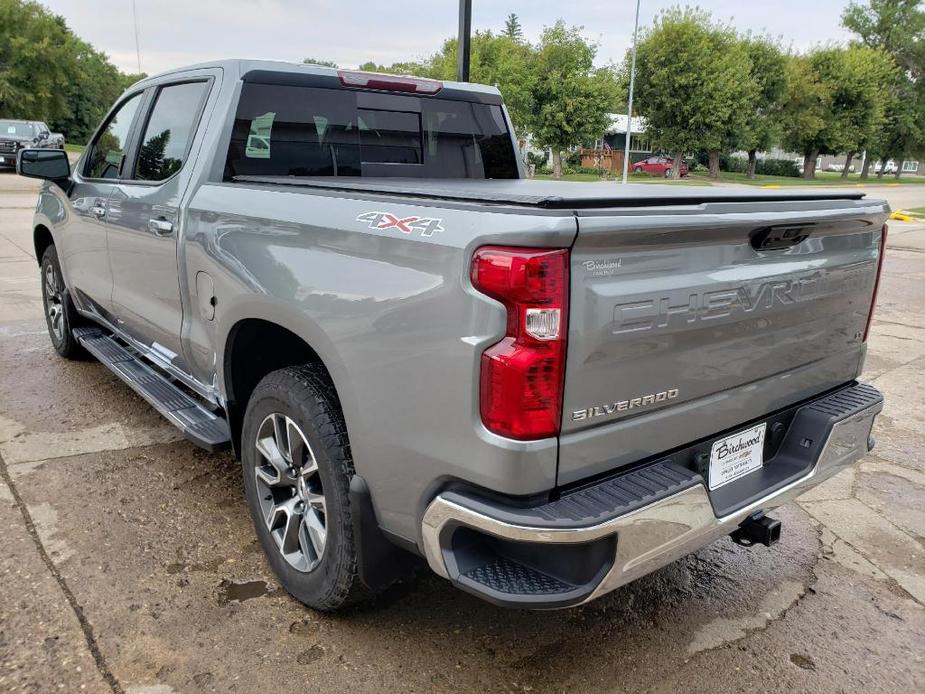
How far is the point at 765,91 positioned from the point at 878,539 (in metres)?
49.8

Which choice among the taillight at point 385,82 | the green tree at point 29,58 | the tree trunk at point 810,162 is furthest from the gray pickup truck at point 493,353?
the tree trunk at point 810,162

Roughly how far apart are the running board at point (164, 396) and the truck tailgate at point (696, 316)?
5.81ft

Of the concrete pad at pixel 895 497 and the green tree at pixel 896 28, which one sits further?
the green tree at pixel 896 28

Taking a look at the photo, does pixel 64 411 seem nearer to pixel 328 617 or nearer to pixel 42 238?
pixel 42 238

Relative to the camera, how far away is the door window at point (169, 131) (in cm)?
346

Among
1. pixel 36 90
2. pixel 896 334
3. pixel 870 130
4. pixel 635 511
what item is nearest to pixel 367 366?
pixel 635 511

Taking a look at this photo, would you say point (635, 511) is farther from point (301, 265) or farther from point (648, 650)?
point (301, 265)

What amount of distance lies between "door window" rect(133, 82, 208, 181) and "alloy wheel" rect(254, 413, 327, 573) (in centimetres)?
146

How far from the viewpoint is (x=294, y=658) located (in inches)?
96.5

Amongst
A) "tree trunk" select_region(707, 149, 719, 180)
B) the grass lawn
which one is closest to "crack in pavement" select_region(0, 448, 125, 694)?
the grass lawn

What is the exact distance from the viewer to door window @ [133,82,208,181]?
3465mm

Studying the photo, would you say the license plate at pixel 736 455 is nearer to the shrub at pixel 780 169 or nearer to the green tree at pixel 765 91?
the green tree at pixel 765 91

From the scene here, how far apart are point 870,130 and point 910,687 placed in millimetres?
56515

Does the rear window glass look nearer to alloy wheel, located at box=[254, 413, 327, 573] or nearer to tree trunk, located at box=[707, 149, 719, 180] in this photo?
alloy wheel, located at box=[254, 413, 327, 573]
